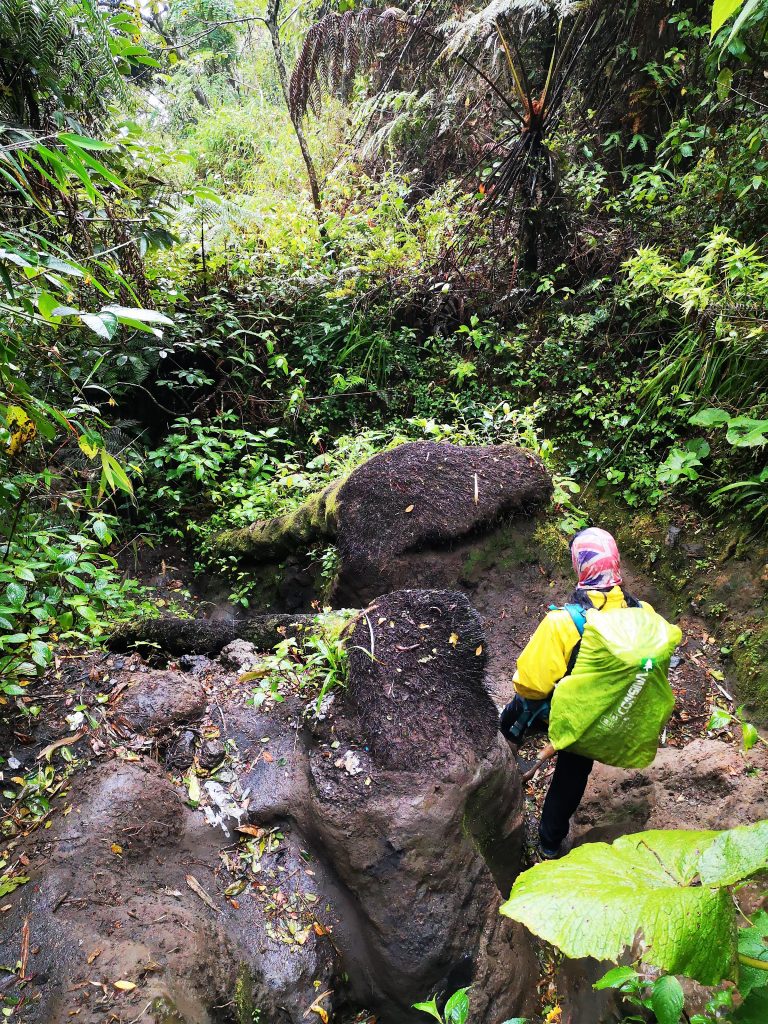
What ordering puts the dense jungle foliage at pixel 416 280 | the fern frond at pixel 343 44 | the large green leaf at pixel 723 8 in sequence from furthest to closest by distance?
the fern frond at pixel 343 44 < the dense jungle foliage at pixel 416 280 < the large green leaf at pixel 723 8

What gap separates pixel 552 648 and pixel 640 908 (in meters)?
1.92

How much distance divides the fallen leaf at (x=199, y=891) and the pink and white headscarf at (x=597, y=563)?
2422 millimetres

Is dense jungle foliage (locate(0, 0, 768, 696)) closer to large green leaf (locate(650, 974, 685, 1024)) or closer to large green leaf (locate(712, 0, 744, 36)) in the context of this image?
large green leaf (locate(650, 974, 685, 1024))

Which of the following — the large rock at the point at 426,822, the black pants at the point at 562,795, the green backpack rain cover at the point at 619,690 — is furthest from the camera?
the black pants at the point at 562,795

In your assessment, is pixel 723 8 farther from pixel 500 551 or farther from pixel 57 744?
pixel 500 551

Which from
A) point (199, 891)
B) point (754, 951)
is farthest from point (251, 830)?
point (754, 951)

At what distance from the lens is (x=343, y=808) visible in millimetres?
2818

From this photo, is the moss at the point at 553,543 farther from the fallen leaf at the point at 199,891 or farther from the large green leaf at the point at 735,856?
the large green leaf at the point at 735,856

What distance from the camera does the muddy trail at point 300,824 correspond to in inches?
89.1

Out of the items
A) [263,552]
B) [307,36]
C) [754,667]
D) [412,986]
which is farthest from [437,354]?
[412,986]

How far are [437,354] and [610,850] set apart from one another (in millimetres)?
6617

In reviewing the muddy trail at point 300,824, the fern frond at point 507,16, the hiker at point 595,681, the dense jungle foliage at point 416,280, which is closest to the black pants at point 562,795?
the hiker at point 595,681

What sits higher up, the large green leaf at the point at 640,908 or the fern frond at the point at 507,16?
the fern frond at the point at 507,16

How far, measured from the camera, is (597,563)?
118 inches
